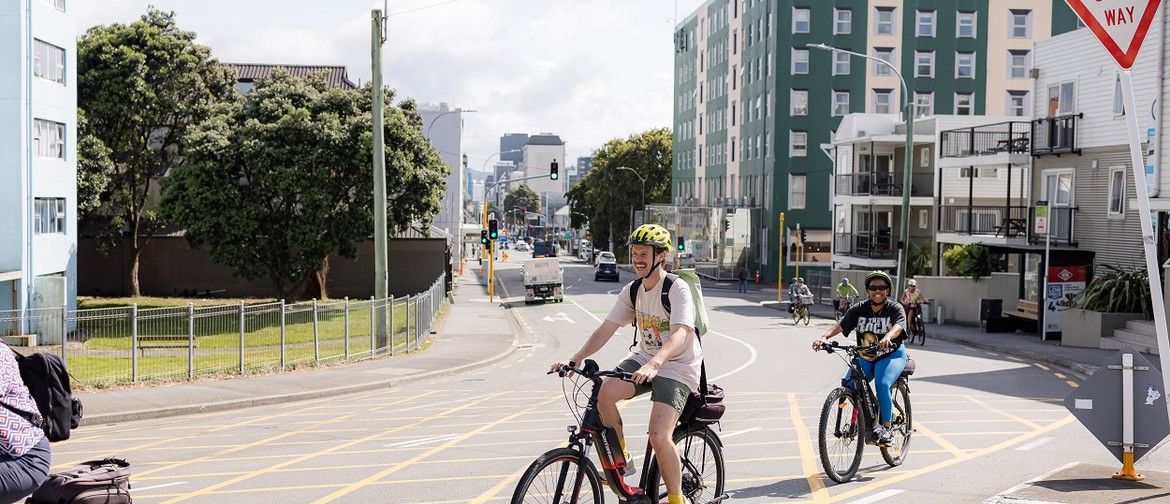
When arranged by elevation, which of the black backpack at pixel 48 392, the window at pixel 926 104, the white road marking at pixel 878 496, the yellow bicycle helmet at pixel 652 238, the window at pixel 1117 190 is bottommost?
the white road marking at pixel 878 496

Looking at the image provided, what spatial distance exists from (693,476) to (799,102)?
66.7 metres

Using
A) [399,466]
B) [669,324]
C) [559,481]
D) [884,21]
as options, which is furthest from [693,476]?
[884,21]

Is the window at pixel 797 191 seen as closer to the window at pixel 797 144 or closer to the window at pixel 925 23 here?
the window at pixel 797 144

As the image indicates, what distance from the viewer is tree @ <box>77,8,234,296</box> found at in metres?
51.0

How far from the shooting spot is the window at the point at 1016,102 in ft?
240

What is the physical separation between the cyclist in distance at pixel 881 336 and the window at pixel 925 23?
65.4 metres

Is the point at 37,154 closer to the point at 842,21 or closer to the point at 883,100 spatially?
the point at 842,21

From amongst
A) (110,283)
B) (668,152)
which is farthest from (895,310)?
(668,152)

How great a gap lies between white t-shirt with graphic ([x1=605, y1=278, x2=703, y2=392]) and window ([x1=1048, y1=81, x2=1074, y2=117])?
32435mm

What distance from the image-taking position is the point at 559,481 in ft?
22.7

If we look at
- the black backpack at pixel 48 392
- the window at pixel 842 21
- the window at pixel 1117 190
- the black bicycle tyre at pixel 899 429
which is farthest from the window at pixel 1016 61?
the black backpack at pixel 48 392

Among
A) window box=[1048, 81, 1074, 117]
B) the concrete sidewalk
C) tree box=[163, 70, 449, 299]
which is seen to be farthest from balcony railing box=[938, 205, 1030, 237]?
tree box=[163, 70, 449, 299]

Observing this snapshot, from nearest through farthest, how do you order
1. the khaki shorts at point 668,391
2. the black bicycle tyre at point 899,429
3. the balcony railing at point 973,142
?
Result: the khaki shorts at point 668,391 < the black bicycle tyre at point 899,429 < the balcony railing at point 973,142

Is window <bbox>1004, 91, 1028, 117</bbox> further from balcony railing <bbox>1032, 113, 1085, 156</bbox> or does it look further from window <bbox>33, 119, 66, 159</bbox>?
window <bbox>33, 119, 66, 159</bbox>
